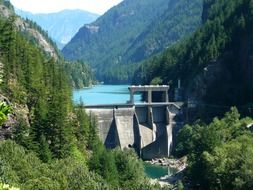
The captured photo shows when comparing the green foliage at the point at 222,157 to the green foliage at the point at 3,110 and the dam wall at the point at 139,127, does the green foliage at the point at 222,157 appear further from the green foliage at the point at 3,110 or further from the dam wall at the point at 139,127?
the green foliage at the point at 3,110

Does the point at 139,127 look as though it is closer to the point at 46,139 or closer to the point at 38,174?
the point at 46,139

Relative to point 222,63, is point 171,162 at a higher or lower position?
lower

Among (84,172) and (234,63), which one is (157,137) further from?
(84,172)

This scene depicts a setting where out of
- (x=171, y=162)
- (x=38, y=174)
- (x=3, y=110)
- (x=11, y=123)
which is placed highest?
(x=3, y=110)

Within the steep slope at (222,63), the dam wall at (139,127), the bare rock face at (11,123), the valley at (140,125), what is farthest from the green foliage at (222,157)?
the steep slope at (222,63)

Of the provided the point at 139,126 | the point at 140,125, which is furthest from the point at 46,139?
the point at 140,125
